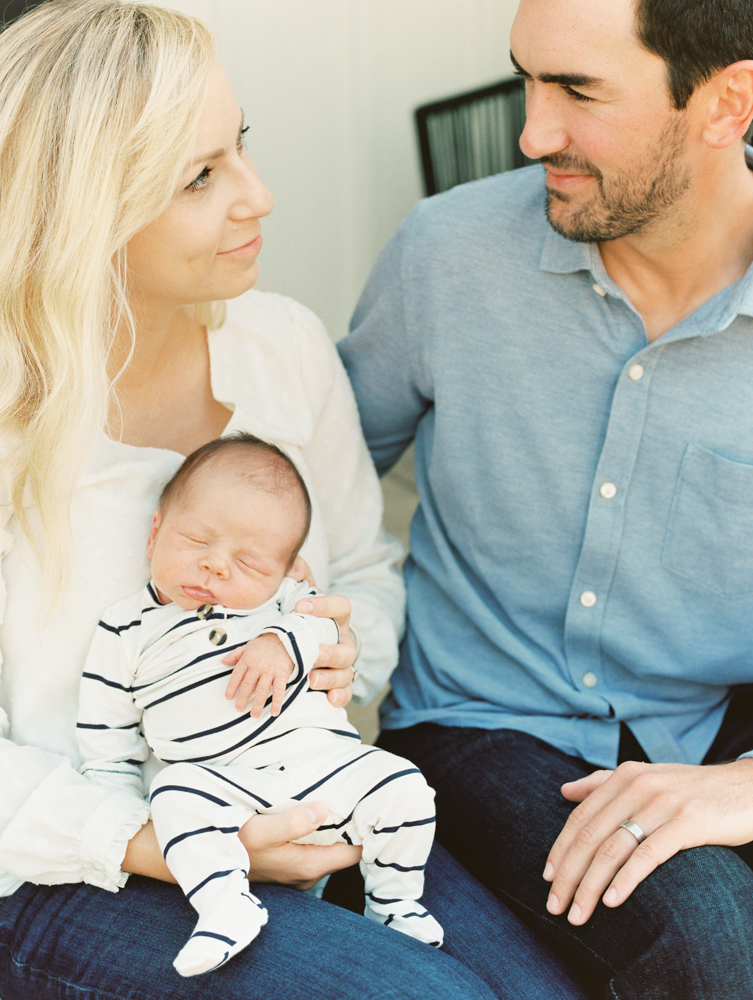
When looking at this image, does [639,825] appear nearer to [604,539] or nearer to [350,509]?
[604,539]

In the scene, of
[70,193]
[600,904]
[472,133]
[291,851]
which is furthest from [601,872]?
[472,133]

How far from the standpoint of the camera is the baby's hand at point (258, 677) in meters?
1.19

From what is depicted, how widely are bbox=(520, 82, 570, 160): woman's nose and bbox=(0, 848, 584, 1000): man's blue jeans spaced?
103 cm

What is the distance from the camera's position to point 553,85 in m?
1.38

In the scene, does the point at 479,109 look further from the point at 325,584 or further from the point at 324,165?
the point at 325,584

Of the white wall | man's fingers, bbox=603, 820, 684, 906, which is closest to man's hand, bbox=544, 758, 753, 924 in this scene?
man's fingers, bbox=603, 820, 684, 906

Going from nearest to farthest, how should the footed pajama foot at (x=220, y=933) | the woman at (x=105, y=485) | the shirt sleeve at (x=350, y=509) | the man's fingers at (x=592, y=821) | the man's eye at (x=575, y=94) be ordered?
the footed pajama foot at (x=220, y=933), the woman at (x=105, y=485), the man's fingers at (x=592, y=821), the man's eye at (x=575, y=94), the shirt sleeve at (x=350, y=509)

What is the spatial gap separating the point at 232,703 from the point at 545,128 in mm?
883

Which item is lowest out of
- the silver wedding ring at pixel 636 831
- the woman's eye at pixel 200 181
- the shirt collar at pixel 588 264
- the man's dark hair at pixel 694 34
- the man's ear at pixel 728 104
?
the silver wedding ring at pixel 636 831

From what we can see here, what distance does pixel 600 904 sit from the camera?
124 centimetres

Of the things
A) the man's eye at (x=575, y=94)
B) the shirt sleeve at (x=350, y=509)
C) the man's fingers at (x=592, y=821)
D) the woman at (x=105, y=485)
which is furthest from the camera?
the shirt sleeve at (x=350, y=509)

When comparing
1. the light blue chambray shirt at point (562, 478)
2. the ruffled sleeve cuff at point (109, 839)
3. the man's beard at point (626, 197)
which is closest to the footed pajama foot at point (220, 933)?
the ruffled sleeve cuff at point (109, 839)

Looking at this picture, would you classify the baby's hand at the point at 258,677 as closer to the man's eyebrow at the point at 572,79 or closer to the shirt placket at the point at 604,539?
the shirt placket at the point at 604,539

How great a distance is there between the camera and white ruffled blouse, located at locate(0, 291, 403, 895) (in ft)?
3.90
